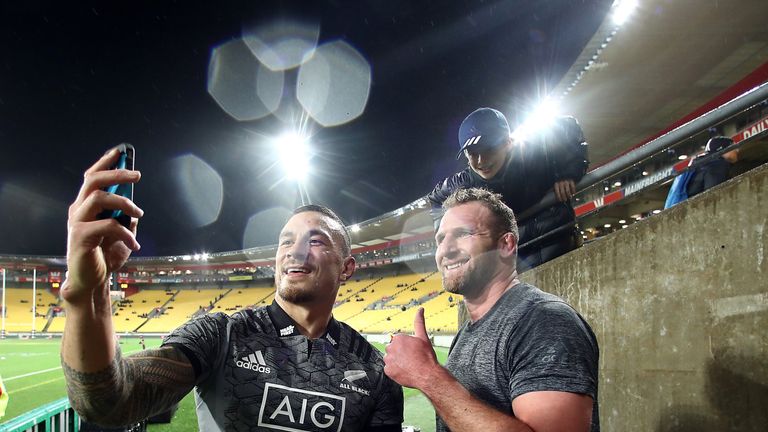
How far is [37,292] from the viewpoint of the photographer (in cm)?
5703

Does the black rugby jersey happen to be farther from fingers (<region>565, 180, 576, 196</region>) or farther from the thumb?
fingers (<region>565, 180, 576, 196</region>)

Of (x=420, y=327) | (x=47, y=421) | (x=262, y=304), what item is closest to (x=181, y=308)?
(x=262, y=304)

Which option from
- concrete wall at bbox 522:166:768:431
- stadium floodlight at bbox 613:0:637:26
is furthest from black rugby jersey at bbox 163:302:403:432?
stadium floodlight at bbox 613:0:637:26

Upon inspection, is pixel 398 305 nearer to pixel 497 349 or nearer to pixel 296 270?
pixel 296 270

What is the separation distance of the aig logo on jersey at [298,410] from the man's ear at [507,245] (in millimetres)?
983

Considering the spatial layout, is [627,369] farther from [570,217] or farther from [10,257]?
[10,257]

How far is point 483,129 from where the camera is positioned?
2.99m

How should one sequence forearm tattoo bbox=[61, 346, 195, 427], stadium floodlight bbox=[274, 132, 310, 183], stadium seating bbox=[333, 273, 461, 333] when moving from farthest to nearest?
stadium floodlight bbox=[274, 132, 310, 183] < stadium seating bbox=[333, 273, 461, 333] < forearm tattoo bbox=[61, 346, 195, 427]

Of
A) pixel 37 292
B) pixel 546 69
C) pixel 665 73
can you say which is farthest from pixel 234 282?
pixel 665 73

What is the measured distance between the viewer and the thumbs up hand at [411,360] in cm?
185

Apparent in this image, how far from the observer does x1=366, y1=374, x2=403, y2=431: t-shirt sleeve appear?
228 centimetres

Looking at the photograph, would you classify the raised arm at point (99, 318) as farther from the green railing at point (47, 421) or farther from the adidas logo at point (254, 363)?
the green railing at point (47, 421)

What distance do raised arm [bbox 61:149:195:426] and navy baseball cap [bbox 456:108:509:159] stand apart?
6.65ft

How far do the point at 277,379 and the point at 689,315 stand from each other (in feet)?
6.41
